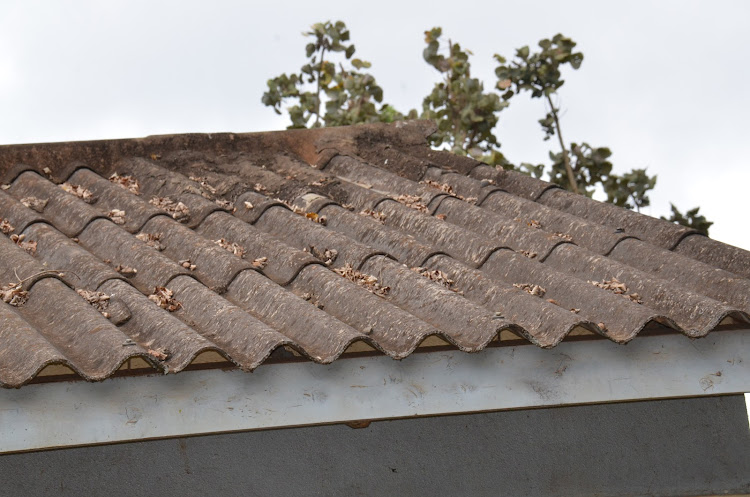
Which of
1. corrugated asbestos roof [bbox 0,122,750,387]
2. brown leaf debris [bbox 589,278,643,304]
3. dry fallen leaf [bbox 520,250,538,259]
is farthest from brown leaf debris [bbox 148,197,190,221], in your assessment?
brown leaf debris [bbox 589,278,643,304]

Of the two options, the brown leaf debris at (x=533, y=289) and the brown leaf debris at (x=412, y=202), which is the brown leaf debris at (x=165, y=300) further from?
the brown leaf debris at (x=412, y=202)

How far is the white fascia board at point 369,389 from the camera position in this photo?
11.4 feet

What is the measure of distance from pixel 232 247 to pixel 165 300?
2.94 feet

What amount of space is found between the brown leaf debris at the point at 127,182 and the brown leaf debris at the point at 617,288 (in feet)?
9.73

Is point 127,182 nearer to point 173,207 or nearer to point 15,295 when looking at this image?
point 173,207

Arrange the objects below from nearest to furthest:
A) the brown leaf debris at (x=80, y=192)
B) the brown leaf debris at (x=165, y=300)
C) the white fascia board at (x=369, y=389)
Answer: the white fascia board at (x=369, y=389) < the brown leaf debris at (x=165, y=300) < the brown leaf debris at (x=80, y=192)

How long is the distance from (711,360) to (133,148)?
14.0ft

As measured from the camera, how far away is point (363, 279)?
4.55 m

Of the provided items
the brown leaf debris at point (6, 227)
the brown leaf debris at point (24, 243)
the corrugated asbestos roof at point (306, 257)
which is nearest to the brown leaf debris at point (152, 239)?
the corrugated asbestos roof at point (306, 257)

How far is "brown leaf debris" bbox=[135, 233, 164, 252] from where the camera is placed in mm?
5059

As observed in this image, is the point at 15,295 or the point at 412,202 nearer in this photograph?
the point at 15,295

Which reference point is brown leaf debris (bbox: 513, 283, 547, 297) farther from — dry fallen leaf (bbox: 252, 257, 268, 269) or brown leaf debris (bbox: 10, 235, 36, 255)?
brown leaf debris (bbox: 10, 235, 36, 255)

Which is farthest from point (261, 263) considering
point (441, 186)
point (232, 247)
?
point (441, 186)

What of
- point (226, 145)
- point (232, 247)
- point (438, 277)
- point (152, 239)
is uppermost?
point (226, 145)
